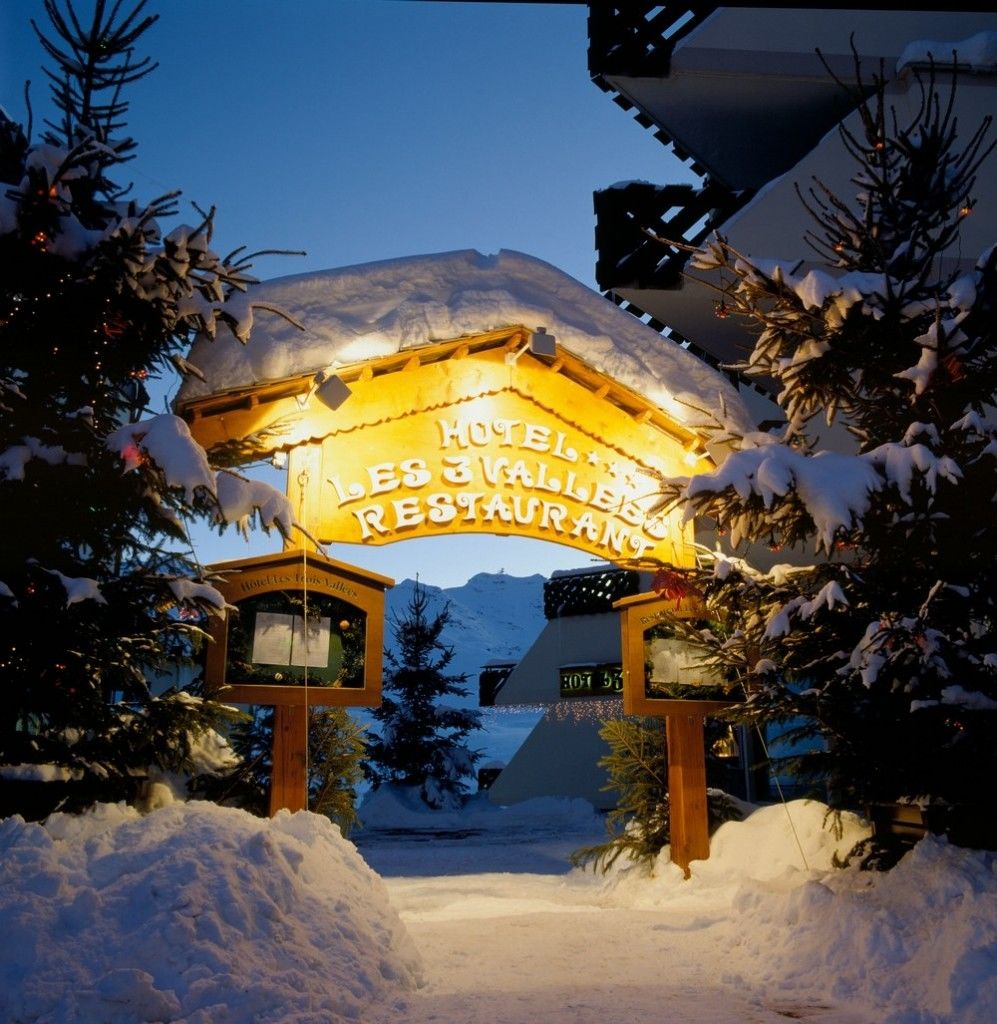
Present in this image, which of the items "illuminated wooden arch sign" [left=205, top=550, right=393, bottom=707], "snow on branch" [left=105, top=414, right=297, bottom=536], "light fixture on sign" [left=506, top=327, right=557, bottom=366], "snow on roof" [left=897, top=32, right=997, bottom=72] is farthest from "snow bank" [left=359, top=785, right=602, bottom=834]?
"snow on roof" [left=897, top=32, right=997, bottom=72]

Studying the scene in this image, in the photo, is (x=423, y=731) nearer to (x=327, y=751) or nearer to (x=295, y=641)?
(x=327, y=751)

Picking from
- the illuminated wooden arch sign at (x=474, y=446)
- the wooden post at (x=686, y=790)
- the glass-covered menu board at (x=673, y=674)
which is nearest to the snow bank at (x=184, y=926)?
the illuminated wooden arch sign at (x=474, y=446)

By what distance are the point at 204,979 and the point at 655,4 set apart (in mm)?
14024

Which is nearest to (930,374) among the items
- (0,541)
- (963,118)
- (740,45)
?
(0,541)

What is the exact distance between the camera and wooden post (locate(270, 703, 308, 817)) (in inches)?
264

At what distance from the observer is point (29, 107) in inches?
197

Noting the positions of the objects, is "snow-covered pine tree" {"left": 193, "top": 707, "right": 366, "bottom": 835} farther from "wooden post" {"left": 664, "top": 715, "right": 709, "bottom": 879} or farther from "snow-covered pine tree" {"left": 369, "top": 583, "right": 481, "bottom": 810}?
"snow-covered pine tree" {"left": 369, "top": 583, "right": 481, "bottom": 810}

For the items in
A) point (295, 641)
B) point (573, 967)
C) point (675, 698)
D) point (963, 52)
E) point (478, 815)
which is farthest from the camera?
point (478, 815)

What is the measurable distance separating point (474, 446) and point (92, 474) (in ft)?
12.6

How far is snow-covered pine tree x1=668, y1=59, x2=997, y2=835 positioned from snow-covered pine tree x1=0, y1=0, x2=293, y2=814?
325 centimetres

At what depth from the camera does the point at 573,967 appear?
5336 mm

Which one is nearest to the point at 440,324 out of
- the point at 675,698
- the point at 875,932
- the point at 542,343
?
the point at 542,343

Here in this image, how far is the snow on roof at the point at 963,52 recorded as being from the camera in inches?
456

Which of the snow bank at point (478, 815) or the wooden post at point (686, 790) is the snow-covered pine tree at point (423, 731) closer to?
the snow bank at point (478, 815)
